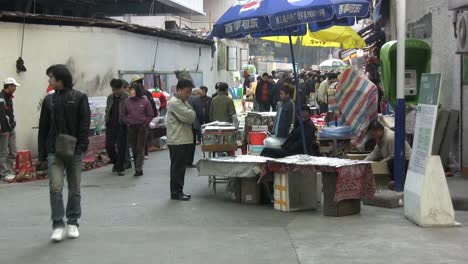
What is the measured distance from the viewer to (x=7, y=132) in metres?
12.6

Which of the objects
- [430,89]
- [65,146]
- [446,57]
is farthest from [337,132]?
[65,146]

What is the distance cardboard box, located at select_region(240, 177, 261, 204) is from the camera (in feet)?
32.9

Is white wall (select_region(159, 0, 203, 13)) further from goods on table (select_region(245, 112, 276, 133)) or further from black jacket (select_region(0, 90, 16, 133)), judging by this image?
goods on table (select_region(245, 112, 276, 133))

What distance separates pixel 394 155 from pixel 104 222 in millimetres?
4245

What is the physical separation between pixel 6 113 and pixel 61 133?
546cm

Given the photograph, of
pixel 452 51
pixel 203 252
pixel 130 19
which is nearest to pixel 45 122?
pixel 203 252

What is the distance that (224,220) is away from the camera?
8812 millimetres

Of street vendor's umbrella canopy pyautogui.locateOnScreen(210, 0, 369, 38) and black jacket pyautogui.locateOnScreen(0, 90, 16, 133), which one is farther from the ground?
→ street vendor's umbrella canopy pyautogui.locateOnScreen(210, 0, 369, 38)

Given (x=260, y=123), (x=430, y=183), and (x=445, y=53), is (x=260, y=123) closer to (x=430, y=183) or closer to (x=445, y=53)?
(x=445, y=53)

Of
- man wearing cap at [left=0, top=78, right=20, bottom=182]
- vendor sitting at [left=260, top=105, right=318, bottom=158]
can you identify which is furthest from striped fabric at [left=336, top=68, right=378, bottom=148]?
man wearing cap at [left=0, top=78, right=20, bottom=182]

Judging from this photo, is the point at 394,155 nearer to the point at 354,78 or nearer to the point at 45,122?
the point at 354,78

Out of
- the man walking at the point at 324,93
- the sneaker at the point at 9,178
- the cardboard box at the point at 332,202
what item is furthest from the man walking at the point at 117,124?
the man walking at the point at 324,93

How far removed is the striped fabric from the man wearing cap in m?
6.06

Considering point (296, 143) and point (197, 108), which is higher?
point (197, 108)
